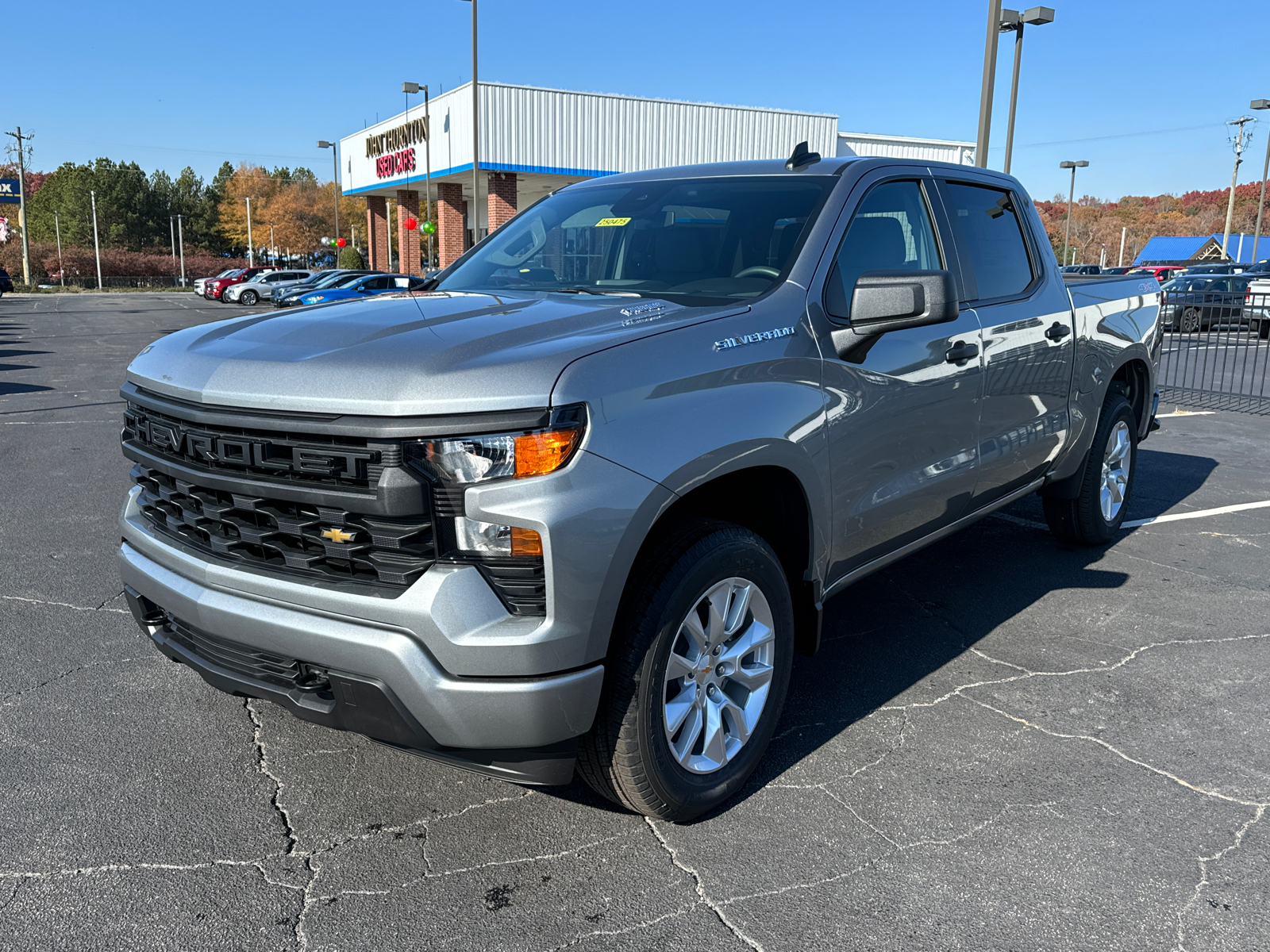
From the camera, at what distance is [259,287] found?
44000 millimetres

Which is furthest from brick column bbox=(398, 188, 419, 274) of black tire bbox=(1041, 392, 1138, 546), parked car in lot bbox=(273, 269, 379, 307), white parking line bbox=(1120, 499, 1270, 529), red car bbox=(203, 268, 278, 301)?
black tire bbox=(1041, 392, 1138, 546)

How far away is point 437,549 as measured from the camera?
2473mm

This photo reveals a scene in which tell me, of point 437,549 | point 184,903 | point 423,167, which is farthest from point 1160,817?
point 423,167

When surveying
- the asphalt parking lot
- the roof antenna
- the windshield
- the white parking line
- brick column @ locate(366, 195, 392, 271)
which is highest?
brick column @ locate(366, 195, 392, 271)

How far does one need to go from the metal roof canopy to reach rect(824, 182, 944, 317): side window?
29.0 m

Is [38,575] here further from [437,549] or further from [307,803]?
[437,549]

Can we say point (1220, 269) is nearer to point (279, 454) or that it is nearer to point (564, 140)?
point (564, 140)

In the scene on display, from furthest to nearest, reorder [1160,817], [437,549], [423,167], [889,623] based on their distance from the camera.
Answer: [423,167]
[889,623]
[1160,817]
[437,549]

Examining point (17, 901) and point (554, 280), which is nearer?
point (17, 901)

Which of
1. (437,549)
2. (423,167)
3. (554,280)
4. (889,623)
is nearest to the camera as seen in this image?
(437,549)

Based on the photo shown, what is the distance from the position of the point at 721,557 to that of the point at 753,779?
35.2 inches

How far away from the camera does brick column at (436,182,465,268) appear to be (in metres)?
39.0

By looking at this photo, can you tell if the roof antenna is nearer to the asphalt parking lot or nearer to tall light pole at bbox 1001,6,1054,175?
the asphalt parking lot

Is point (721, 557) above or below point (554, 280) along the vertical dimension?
below
